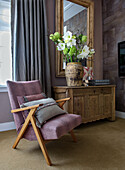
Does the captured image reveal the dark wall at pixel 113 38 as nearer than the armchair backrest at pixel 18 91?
No

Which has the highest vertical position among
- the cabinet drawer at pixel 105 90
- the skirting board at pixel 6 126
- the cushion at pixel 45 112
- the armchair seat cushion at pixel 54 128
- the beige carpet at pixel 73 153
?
the cabinet drawer at pixel 105 90

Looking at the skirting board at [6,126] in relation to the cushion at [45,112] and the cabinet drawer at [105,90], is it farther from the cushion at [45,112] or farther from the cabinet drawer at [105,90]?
the cabinet drawer at [105,90]

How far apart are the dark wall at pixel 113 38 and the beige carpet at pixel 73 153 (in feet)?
4.09

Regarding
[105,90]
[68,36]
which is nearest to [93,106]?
[105,90]

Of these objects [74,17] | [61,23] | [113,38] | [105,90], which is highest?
[74,17]

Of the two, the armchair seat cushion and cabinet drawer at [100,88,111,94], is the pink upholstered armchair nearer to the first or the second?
the armchair seat cushion

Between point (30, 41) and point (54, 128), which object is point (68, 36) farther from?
point (54, 128)

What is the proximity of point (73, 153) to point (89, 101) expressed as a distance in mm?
1124

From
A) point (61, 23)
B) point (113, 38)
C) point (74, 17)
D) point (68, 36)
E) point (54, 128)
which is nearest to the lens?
point (54, 128)

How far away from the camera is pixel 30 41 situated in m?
2.61

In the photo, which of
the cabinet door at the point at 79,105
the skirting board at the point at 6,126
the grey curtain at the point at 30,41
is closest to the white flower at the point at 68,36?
the grey curtain at the point at 30,41

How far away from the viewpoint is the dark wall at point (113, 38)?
328 centimetres

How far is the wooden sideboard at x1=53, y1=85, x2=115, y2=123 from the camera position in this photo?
243 cm

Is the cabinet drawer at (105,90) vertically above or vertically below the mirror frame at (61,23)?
below
